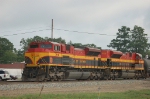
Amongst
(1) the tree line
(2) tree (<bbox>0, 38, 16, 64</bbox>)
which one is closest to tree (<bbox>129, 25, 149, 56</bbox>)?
(1) the tree line

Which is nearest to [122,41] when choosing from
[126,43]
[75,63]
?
[126,43]

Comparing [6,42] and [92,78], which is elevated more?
[6,42]

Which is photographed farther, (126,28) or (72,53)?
(126,28)

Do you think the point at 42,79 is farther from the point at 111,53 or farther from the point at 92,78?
the point at 111,53

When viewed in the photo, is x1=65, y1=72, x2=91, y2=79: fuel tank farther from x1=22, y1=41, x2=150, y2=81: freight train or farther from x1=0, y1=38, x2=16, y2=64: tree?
x1=0, y1=38, x2=16, y2=64: tree

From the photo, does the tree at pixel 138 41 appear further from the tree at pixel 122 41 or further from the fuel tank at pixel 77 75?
the fuel tank at pixel 77 75

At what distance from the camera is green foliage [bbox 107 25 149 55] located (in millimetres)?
112375

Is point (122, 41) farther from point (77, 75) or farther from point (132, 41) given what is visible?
point (77, 75)

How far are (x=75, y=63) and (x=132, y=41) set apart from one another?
8850 cm

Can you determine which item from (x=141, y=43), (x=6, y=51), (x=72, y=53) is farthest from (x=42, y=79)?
(x=6, y=51)

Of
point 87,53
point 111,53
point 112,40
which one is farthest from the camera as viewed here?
point 112,40

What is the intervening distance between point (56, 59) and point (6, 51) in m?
103

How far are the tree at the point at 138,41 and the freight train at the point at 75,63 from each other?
220ft

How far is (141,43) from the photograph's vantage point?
112 m
